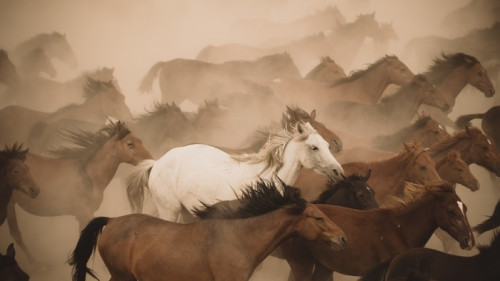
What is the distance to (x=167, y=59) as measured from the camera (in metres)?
6.54

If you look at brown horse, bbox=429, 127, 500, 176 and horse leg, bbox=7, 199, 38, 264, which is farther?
brown horse, bbox=429, 127, 500, 176

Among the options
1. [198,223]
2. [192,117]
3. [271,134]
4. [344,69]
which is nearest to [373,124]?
[344,69]

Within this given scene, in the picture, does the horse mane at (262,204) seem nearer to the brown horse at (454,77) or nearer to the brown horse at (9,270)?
the brown horse at (9,270)

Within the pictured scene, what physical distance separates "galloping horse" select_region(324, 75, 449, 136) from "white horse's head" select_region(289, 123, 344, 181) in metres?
1.38

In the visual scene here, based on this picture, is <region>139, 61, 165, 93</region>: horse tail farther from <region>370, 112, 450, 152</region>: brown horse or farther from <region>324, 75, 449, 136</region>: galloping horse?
<region>370, 112, 450, 152</region>: brown horse

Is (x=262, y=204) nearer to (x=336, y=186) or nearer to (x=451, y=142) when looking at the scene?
(x=336, y=186)

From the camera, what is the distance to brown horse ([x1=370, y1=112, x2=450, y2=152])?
6.09m

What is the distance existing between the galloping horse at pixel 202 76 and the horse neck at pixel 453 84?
1636 mm

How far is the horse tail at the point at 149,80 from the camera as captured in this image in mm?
6434

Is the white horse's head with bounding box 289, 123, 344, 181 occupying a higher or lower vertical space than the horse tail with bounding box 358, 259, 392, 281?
higher

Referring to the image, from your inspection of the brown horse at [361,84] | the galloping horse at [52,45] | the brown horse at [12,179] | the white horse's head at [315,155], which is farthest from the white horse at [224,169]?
the galloping horse at [52,45]

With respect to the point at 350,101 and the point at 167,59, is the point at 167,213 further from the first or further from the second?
the point at 350,101

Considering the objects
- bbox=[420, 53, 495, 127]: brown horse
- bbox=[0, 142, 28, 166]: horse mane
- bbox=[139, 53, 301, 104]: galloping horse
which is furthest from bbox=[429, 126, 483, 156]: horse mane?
bbox=[0, 142, 28, 166]: horse mane

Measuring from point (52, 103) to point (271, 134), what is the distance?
7.24 ft
